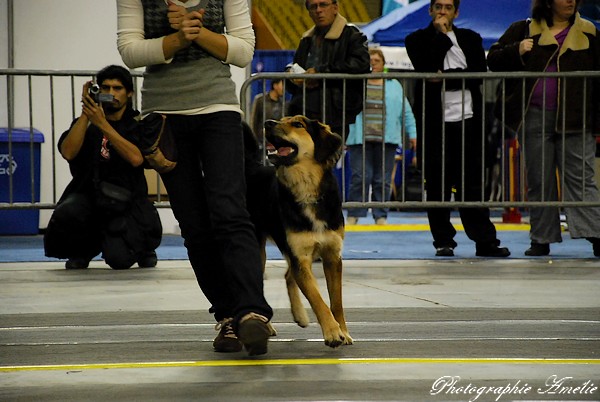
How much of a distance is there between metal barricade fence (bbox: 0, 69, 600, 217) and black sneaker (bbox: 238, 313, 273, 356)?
4116 mm

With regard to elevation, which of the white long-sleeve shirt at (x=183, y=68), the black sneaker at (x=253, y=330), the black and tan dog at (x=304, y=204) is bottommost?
the black sneaker at (x=253, y=330)

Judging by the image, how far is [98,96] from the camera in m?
8.66

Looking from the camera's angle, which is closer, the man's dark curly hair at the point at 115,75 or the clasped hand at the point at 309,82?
the man's dark curly hair at the point at 115,75

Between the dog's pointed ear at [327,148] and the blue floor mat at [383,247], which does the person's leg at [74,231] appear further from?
the dog's pointed ear at [327,148]

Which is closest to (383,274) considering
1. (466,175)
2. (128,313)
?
(466,175)

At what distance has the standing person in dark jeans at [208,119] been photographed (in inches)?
199

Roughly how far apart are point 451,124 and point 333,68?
1138mm

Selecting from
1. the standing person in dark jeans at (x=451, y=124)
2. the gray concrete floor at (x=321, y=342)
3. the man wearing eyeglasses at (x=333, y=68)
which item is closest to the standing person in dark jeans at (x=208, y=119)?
the gray concrete floor at (x=321, y=342)

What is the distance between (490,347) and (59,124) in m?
7.56

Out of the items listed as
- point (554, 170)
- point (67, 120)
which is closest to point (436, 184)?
point (554, 170)

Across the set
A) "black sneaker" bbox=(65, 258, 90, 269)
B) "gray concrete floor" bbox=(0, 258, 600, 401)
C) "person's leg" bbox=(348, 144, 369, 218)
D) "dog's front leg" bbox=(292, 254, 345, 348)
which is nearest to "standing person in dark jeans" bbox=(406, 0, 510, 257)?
"gray concrete floor" bbox=(0, 258, 600, 401)

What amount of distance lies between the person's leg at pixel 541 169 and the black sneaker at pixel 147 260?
10.3ft

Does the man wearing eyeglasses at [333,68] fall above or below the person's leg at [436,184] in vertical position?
above

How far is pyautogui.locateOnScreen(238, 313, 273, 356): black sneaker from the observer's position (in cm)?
497
